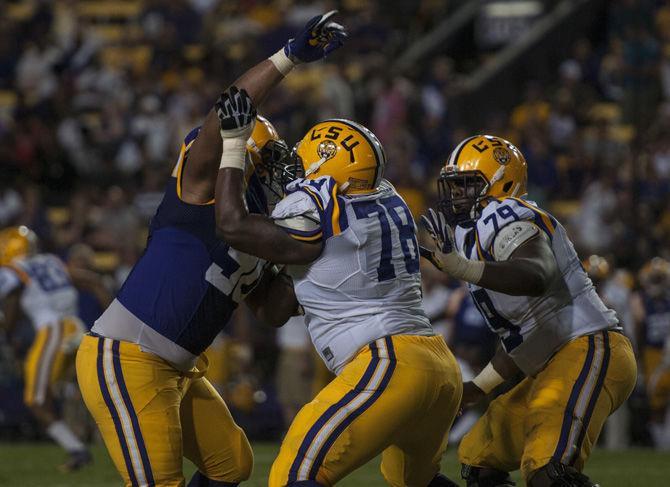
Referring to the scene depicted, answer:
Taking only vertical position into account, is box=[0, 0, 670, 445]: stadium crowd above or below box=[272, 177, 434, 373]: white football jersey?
below

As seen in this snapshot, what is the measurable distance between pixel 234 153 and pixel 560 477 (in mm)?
1602

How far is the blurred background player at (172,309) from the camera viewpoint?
14.4 feet

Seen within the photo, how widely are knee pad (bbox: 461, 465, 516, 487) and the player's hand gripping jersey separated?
1310mm

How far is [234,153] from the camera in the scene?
4.29 meters

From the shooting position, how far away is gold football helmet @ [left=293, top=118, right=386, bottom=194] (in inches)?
174

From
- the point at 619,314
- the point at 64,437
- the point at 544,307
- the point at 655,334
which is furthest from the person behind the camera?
the point at 655,334

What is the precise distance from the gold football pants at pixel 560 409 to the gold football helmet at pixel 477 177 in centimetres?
65

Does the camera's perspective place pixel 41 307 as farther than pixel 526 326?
Yes

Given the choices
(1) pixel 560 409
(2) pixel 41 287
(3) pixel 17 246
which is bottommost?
(2) pixel 41 287

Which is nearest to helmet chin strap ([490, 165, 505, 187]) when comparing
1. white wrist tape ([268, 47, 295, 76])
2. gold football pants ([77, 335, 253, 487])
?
white wrist tape ([268, 47, 295, 76])

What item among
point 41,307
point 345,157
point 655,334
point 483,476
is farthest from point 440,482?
point 655,334

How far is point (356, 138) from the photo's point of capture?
4.47 metres

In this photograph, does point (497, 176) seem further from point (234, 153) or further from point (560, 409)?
point (234, 153)

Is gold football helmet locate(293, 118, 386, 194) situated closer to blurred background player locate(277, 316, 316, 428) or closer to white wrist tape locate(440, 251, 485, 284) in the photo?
white wrist tape locate(440, 251, 485, 284)
